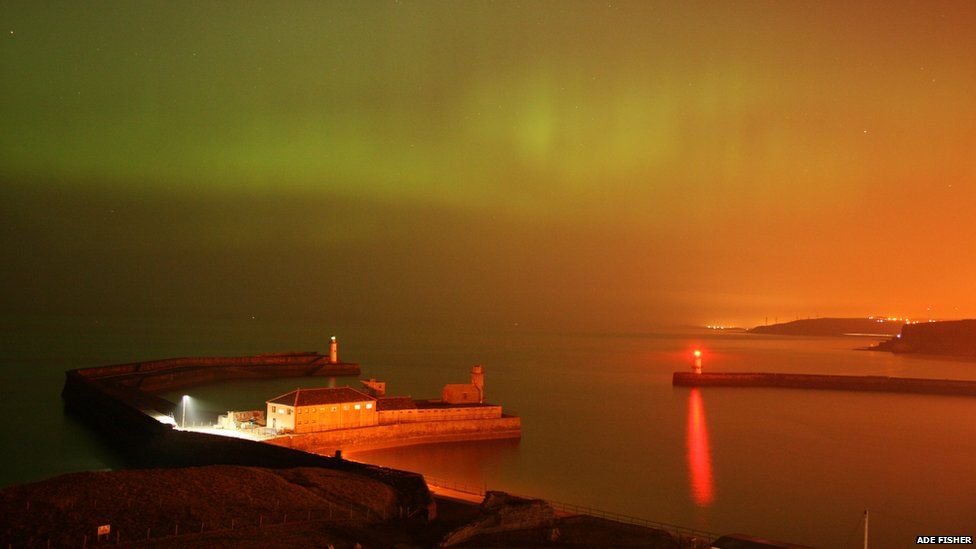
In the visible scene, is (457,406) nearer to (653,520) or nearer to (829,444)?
(653,520)

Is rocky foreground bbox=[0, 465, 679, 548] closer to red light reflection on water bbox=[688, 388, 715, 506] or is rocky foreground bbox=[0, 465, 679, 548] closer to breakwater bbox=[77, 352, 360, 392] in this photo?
red light reflection on water bbox=[688, 388, 715, 506]

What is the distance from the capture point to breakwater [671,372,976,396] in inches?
2640

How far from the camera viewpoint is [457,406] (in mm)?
34844

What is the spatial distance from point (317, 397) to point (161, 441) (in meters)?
5.76

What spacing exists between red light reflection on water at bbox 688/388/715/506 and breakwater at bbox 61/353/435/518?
1197cm

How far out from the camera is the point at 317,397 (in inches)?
1154

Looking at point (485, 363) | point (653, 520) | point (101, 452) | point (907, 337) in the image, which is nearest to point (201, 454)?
point (101, 452)

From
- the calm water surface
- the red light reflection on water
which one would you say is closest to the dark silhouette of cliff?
the calm water surface

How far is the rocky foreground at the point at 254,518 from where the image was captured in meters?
14.6

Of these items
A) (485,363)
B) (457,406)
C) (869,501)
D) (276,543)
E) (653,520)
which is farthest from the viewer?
(485,363)

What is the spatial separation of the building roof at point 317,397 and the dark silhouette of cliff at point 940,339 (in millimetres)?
129804

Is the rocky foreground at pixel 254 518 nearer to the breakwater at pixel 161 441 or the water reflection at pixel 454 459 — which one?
the breakwater at pixel 161 441

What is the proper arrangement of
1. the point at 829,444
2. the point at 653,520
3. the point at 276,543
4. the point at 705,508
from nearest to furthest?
the point at 276,543
the point at 653,520
the point at 705,508
the point at 829,444

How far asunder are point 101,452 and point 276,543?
19251mm
